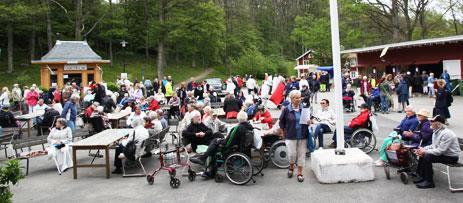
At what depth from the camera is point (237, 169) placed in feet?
26.9

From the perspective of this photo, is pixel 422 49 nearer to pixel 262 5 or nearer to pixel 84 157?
pixel 84 157

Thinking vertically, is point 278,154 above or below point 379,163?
above

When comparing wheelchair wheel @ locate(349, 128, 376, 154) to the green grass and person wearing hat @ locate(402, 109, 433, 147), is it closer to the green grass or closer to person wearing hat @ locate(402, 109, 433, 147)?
person wearing hat @ locate(402, 109, 433, 147)

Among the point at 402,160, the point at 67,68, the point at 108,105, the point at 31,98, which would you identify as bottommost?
the point at 402,160

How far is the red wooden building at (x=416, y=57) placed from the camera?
28.3m

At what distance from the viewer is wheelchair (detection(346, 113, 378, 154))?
33.3ft

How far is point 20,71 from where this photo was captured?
145 feet

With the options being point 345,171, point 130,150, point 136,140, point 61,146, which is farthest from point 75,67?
point 345,171

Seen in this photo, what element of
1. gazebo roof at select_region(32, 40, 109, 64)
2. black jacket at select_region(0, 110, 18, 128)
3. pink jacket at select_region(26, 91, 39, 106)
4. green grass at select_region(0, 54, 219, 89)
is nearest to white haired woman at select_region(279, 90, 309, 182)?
black jacket at select_region(0, 110, 18, 128)

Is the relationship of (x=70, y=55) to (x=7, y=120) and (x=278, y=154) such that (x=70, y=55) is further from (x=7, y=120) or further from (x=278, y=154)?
(x=278, y=154)

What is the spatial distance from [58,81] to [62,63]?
129 cm

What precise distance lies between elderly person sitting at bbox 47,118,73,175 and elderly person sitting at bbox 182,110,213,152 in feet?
9.32

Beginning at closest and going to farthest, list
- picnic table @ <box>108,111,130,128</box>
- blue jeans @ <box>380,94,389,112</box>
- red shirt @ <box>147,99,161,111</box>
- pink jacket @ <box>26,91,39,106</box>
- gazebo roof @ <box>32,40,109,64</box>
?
picnic table @ <box>108,111,130,128</box>
red shirt @ <box>147,99,161,111</box>
blue jeans @ <box>380,94,389,112</box>
pink jacket @ <box>26,91,39,106</box>
gazebo roof @ <box>32,40,109,64</box>

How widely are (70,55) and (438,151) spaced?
27542 mm
